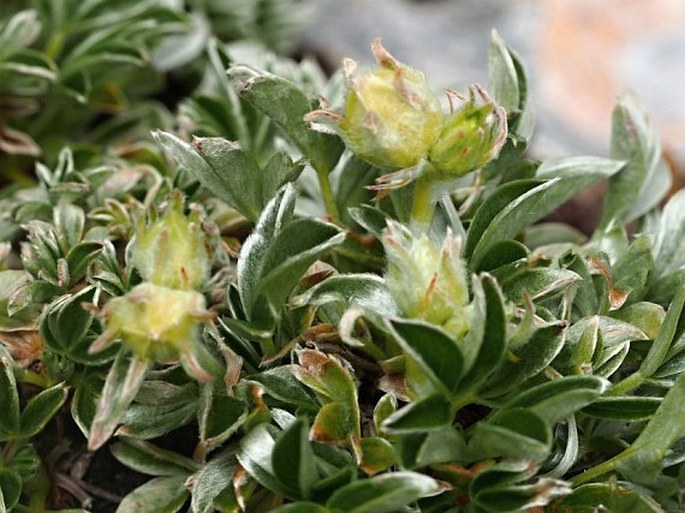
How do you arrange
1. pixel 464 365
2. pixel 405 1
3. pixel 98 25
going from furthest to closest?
1. pixel 405 1
2. pixel 98 25
3. pixel 464 365

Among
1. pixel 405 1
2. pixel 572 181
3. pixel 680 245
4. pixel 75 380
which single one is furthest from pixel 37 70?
pixel 405 1

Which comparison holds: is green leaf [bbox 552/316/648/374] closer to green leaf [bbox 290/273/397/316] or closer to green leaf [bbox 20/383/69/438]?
green leaf [bbox 290/273/397/316]

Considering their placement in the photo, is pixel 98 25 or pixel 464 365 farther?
pixel 98 25

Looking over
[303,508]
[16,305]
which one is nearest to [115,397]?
[303,508]

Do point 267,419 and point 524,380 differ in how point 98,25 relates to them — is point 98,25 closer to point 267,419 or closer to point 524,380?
point 267,419

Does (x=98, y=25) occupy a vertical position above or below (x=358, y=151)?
below

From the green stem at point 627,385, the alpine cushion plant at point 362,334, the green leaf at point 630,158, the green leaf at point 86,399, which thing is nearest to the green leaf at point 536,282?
the alpine cushion plant at point 362,334
